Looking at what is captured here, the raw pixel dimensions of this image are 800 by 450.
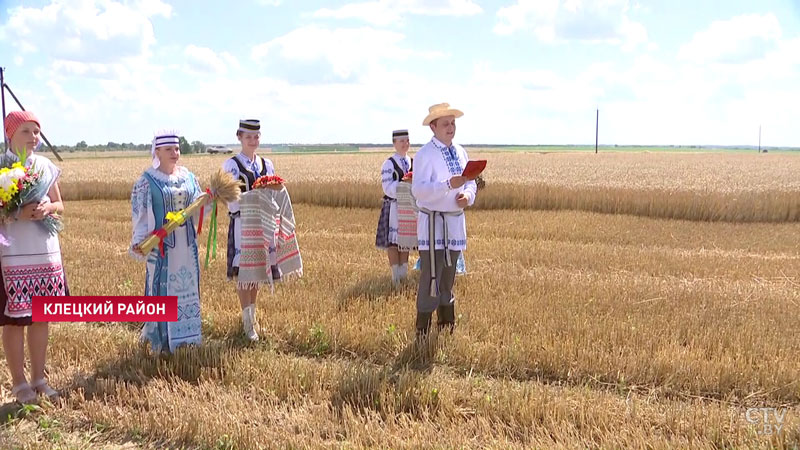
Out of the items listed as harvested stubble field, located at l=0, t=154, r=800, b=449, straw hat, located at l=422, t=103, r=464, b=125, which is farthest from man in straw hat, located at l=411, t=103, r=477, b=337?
harvested stubble field, located at l=0, t=154, r=800, b=449

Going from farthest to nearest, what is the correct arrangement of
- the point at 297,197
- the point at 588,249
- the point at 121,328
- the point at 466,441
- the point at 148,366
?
the point at 297,197 → the point at 588,249 → the point at 121,328 → the point at 148,366 → the point at 466,441

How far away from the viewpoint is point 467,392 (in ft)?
16.3

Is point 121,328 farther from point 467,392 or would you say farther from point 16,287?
point 467,392

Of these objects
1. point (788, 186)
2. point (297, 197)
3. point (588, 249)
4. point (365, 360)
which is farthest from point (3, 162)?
point (788, 186)

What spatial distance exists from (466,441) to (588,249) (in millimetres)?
7743

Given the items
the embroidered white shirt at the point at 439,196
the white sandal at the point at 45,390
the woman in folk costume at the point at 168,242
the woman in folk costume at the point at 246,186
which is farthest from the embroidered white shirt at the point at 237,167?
the white sandal at the point at 45,390

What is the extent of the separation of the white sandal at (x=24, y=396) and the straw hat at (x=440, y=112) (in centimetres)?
397

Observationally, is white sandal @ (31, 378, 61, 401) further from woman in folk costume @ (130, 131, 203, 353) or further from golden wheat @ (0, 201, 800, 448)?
woman in folk costume @ (130, 131, 203, 353)

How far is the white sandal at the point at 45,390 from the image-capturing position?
5037 mm

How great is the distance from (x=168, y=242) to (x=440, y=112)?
267cm

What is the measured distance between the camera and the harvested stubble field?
439 centimetres

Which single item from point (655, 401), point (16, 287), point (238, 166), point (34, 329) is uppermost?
point (238, 166)

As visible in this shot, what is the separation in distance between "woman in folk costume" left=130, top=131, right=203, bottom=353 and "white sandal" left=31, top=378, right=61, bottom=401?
0.91 metres

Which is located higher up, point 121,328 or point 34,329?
point 34,329
